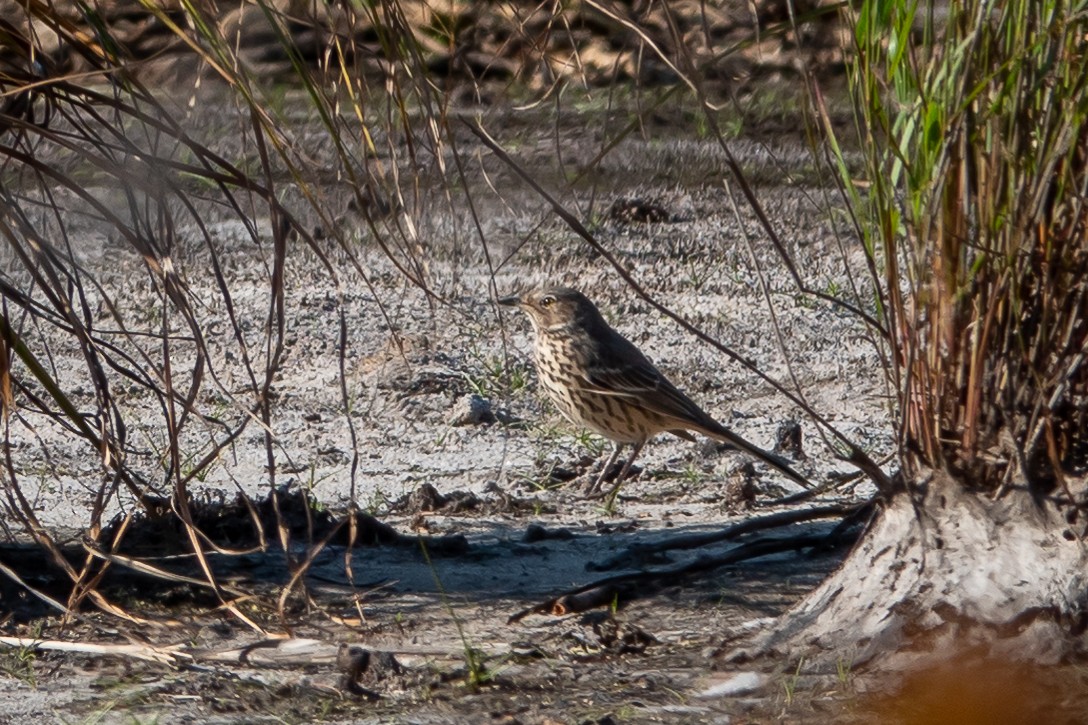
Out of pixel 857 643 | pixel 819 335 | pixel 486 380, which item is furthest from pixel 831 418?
pixel 857 643

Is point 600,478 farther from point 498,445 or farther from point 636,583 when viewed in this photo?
point 636,583

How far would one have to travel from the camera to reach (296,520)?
4891 millimetres

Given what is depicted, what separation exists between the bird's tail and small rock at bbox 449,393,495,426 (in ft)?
2.82

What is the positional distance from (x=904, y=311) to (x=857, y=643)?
0.74 meters

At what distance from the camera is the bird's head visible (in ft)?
22.1

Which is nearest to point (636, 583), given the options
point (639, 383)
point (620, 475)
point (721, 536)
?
point (721, 536)

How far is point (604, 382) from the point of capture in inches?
254

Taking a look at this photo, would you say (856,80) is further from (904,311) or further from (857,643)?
(857,643)

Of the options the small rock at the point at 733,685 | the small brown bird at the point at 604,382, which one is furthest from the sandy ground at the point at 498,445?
the small brown bird at the point at 604,382

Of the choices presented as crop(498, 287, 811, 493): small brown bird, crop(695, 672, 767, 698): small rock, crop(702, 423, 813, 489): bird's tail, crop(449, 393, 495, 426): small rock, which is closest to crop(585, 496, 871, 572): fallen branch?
crop(695, 672, 767, 698): small rock

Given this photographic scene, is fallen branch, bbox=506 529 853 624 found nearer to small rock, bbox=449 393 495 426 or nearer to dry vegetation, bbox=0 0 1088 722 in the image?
dry vegetation, bbox=0 0 1088 722

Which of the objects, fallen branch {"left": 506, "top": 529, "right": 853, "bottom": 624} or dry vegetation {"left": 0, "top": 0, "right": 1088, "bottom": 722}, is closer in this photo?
dry vegetation {"left": 0, "top": 0, "right": 1088, "bottom": 722}

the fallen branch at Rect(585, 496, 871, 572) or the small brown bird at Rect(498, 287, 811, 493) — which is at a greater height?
the small brown bird at Rect(498, 287, 811, 493)

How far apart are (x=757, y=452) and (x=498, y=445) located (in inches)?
38.8
